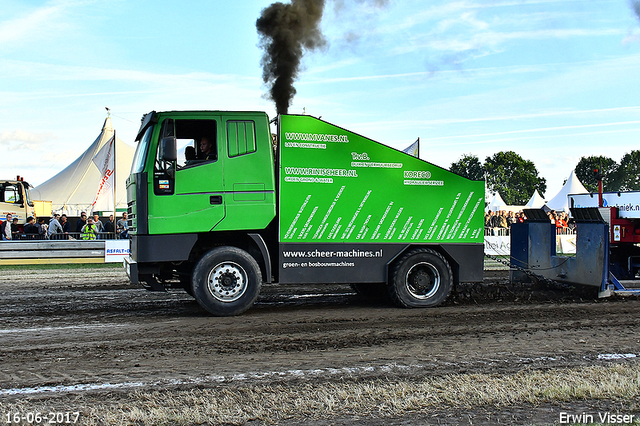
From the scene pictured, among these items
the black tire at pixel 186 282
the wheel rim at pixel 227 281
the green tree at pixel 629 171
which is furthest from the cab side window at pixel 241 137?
the green tree at pixel 629 171

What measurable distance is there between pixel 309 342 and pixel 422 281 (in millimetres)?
2944

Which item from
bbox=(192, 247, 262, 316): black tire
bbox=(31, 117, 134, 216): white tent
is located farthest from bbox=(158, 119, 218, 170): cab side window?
bbox=(31, 117, 134, 216): white tent

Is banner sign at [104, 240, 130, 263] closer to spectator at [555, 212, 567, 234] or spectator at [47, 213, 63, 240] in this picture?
spectator at [47, 213, 63, 240]

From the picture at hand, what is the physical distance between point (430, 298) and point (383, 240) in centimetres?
120

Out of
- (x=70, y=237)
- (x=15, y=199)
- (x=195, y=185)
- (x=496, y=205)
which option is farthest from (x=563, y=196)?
(x=195, y=185)

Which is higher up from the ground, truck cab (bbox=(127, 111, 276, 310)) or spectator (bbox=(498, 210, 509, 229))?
truck cab (bbox=(127, 111, 276, 310))

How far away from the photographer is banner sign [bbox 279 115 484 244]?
8.15m

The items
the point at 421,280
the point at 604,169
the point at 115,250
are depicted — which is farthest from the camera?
the point at 604,169

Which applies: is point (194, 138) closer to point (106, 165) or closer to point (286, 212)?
point (286, 212)

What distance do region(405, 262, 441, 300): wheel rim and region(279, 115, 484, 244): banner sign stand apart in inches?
17.6

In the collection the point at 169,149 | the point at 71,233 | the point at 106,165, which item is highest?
the point at 106,165

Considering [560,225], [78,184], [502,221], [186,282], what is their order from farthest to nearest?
[78,184] < [502,221] < [560,225] < [186,282]

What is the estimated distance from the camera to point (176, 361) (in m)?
5.52

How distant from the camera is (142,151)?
803 cm
